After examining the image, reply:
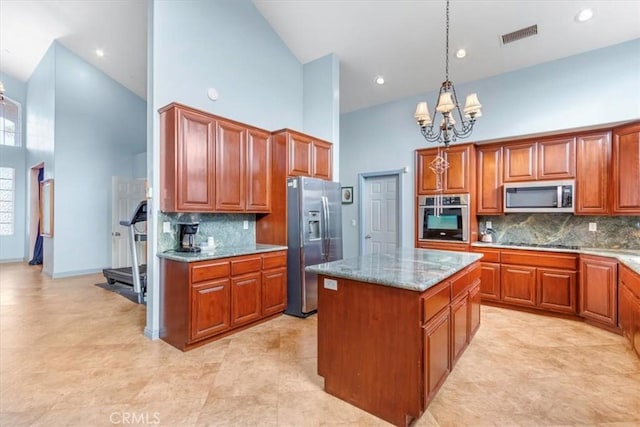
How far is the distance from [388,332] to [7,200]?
1090 centimetres

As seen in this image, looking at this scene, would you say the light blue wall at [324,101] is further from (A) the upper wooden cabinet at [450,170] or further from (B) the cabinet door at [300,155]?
(A) the upper wooden cabinet at [450,170]

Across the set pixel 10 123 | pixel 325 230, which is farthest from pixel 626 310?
pixel 10 123

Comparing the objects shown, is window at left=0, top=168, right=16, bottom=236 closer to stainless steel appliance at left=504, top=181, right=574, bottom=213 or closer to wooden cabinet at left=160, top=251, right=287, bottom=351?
wooden cabinet at left=160, top=251, right=287, bottom=351

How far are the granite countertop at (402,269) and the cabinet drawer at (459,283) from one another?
0.33 ft

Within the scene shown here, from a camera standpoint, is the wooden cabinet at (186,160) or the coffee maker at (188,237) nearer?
the wooden cabinet at (186,160)

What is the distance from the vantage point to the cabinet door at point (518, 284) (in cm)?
404

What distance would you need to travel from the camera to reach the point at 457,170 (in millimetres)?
4699

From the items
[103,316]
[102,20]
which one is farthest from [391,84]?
[103,316]

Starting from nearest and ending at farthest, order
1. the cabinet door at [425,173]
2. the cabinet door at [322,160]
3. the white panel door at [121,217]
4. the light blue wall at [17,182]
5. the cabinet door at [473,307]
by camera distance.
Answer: the cabinet door at [473,307]
the cabinet door at [322,160]
the cabinet door at [425,173]
the white panel door at [121,217]
the light blue wall at [17,182]

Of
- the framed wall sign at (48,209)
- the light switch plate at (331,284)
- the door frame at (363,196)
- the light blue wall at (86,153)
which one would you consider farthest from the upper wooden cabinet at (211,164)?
the framed wall sign at (48,209)

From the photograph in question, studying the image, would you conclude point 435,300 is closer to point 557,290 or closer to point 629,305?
point 629,305

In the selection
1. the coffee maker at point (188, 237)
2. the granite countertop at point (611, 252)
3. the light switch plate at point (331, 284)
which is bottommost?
the light switch plate at point (331, 284)

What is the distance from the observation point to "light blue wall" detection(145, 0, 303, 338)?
3.31m

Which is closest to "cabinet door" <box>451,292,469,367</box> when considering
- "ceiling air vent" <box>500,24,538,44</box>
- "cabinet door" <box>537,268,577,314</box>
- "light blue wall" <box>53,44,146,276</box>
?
"cabinet door" <box>537,268,577,314</box>
